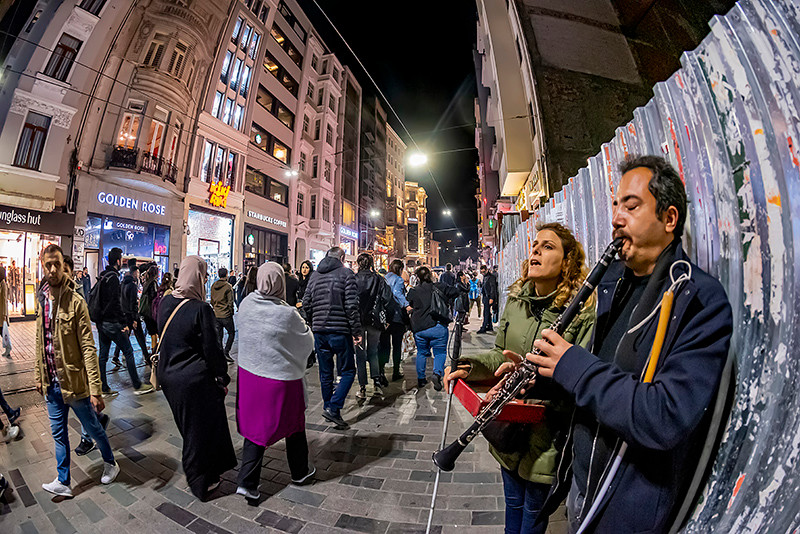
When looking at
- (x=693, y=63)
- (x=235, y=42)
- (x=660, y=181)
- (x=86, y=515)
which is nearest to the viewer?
(x=660, y=181)

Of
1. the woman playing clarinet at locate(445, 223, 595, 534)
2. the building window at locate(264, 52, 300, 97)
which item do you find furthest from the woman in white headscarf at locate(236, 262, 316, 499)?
the building window at locate(264, 52, 300, 97)

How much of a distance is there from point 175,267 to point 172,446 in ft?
49.5

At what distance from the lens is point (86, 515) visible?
2795mm

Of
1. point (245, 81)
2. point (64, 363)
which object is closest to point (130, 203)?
point (245, 81)

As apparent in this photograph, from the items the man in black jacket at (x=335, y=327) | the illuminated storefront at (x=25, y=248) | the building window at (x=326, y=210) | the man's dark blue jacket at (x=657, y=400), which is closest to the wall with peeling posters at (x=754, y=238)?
the man's dark blue jacket at (x=657, y=400)

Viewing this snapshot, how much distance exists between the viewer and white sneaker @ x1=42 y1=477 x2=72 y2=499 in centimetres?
299

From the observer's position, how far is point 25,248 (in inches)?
487

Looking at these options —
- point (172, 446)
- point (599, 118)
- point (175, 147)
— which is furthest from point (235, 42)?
point (172, 446)

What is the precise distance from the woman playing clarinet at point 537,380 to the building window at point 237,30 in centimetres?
2506

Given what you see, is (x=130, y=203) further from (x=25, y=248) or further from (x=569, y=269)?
(x=569, y=269)

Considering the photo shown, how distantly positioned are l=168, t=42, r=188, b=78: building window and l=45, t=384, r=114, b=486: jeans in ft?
61.7

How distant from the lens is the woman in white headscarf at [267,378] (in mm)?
3012

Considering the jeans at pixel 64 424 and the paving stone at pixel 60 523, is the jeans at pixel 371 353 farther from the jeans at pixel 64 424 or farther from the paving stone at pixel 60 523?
the paving stone at pixel 60 523

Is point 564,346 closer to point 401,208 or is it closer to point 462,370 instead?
point 462,370
